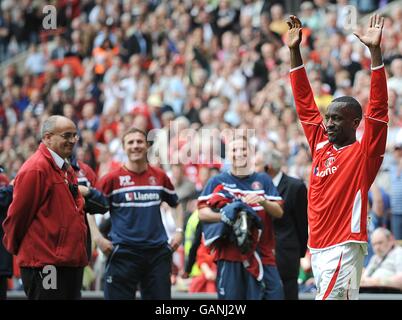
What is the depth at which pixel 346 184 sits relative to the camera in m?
7.54

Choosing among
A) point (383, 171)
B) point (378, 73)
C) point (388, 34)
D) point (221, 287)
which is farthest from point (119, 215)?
point (388, 34)

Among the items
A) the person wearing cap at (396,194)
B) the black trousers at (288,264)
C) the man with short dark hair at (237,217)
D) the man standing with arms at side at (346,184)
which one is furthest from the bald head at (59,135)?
the person wearing cap at (396,194)

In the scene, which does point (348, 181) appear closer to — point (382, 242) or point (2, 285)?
point (2, 285)

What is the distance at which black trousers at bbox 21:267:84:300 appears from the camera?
8.23m

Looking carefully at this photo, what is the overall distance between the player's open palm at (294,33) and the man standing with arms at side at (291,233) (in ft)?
9.61

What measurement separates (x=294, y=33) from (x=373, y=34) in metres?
0.73

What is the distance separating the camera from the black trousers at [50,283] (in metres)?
8.23

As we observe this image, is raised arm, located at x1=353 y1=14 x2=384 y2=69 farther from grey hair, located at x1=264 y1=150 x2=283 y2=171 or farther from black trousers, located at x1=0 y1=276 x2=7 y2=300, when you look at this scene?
black trousers, located at x1=0 y1=276 x2=7 y2=300

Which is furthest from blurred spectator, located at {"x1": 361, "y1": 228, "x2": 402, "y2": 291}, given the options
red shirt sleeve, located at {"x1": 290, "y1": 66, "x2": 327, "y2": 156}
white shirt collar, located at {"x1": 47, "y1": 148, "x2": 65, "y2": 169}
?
white shirt collar, located at {"x1": 47, "y1": 148, "x2": 65, "y2": 169}

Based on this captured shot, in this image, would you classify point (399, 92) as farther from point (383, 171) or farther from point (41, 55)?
point (41, 55)

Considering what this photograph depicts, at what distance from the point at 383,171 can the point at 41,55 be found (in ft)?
37.1

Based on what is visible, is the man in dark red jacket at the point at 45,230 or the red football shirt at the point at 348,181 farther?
the man in dark red jacket at the point at 45,230

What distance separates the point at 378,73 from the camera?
734 centimetres

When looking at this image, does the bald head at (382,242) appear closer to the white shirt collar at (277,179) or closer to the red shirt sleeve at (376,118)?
the white shirt collar at (277,179)
